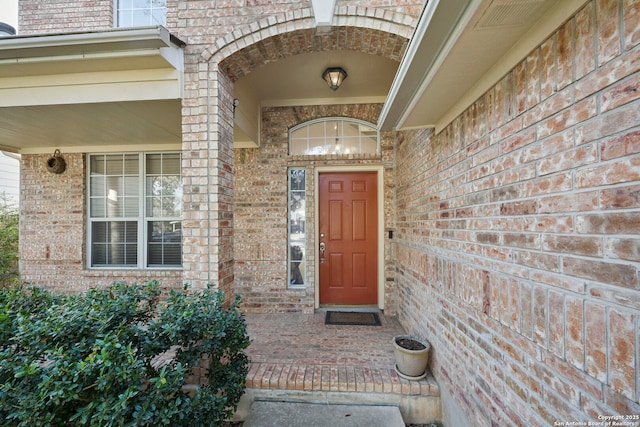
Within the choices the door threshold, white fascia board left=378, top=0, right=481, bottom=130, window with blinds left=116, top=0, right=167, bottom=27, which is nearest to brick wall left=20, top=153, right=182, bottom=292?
window with blinds left=116, top=0, right=167, bottom=27

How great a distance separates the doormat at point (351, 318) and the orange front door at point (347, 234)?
0.76ft

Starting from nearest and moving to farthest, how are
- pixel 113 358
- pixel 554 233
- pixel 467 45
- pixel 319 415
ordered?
pixel 554 233 → pixel 467 45 → pixel 113 358 → pixel 319 415

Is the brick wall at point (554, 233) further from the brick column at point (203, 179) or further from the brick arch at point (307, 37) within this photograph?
the brick column at point (203, 179)

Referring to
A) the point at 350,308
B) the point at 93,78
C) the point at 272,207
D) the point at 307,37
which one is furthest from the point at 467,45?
the point at 350,308

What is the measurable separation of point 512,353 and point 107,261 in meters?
5.23

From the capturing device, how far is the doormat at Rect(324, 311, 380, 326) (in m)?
3.23

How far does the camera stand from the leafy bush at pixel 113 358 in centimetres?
126

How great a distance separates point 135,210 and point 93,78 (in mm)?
2271

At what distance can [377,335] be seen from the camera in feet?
9.50

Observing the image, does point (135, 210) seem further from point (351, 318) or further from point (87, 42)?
point (351, 318)

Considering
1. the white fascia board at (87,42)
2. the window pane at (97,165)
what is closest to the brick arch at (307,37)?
the white fascia board at (87,42)

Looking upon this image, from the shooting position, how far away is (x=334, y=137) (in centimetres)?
374

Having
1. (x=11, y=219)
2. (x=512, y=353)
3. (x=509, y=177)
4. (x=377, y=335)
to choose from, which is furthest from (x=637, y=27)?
(x=11, y=219)

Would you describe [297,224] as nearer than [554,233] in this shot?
No
